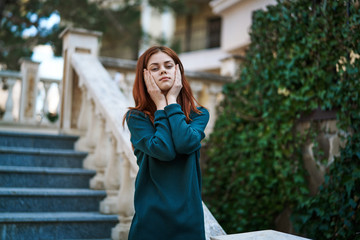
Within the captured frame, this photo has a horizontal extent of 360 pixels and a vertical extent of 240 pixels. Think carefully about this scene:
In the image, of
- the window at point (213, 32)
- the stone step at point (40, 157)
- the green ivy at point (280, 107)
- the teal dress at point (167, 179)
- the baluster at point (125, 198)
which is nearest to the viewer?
the teal dress at point (167, 179)

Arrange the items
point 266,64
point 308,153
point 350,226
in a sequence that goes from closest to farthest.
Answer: point 350,226
point 308,153
point 266,64

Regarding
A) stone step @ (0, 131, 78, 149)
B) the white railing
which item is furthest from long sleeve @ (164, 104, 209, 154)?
stone step @ (0, 131, 78, 149)

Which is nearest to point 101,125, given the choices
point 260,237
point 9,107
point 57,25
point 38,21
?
point 260,237

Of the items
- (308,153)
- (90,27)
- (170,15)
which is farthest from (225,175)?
(170,15)

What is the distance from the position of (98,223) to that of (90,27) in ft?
25.7

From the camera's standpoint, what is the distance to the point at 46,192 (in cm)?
325

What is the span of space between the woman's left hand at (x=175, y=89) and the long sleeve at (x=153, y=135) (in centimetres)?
8

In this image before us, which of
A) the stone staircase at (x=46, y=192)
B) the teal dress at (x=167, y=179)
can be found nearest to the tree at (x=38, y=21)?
the stone staircase at (x=46, y=192)

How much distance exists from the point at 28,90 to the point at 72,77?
88.3 inches

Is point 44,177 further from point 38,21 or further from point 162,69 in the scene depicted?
point 38,21

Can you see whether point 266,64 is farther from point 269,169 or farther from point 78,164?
point 78,164

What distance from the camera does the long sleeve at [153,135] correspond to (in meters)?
1.66

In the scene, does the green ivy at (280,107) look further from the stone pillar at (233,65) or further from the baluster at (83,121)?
the baluster at (83,121)

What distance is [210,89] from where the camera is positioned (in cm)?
529
